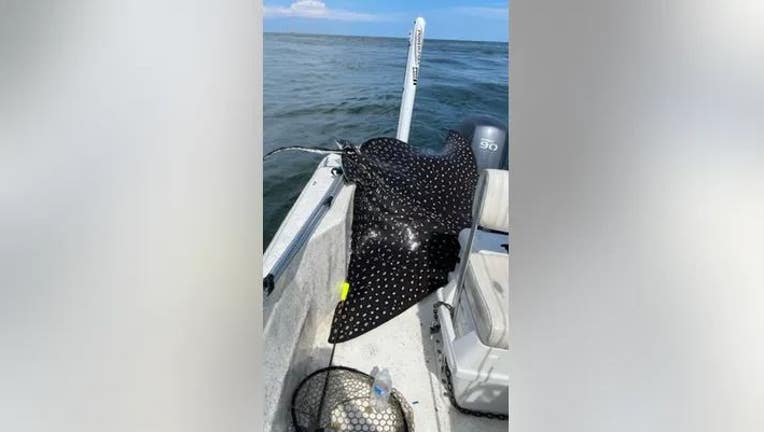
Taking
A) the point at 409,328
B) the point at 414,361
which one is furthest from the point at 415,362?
the point at 409,328

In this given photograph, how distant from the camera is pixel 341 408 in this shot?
3.53 feet

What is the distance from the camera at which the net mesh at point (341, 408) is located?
1019 millimetres

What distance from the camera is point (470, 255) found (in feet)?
4.02

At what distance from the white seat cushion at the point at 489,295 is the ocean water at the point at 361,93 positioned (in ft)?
5.49

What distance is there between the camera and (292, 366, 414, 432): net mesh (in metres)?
1.02

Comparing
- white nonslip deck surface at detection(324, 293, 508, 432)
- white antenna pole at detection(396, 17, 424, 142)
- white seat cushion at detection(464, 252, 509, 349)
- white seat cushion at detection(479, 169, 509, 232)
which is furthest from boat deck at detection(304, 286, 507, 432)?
white antenna pole at detection(396, 17, 424, 142)

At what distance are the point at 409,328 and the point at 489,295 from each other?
0.45 meters

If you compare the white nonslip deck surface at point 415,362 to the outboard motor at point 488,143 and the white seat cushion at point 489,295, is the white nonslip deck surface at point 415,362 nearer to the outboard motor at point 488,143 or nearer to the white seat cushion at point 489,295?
the white seat cushion at point 489,295
